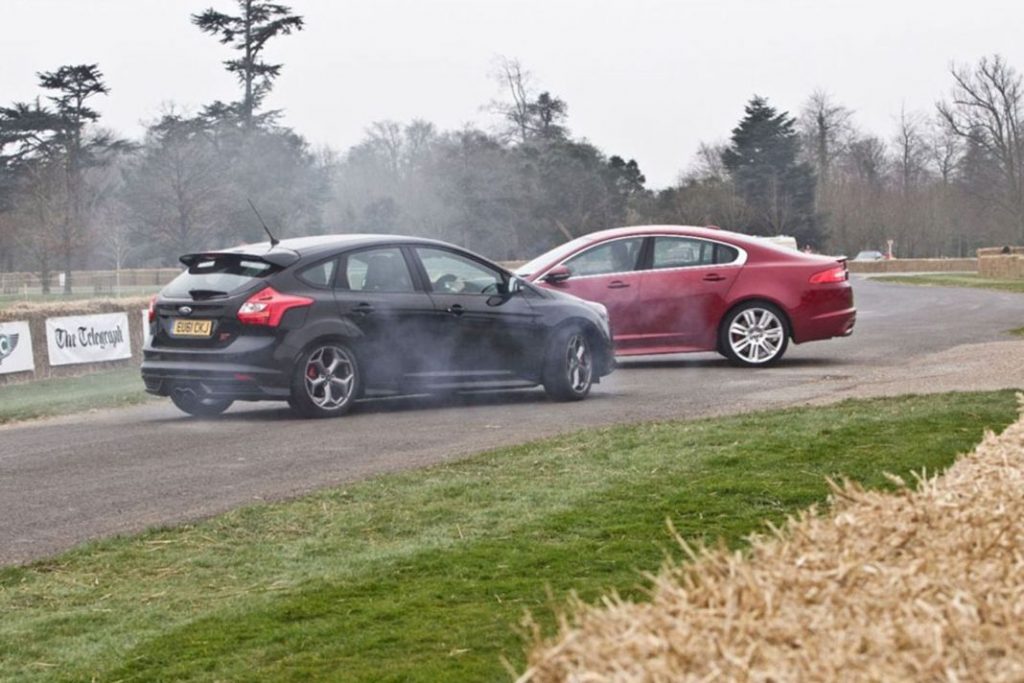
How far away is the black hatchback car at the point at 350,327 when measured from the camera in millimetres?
12375

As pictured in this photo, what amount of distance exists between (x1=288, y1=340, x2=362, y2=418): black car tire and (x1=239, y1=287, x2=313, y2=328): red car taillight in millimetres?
A: 337

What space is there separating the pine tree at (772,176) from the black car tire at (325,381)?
2454 inches

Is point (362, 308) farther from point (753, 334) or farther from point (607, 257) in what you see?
point (753, 334)

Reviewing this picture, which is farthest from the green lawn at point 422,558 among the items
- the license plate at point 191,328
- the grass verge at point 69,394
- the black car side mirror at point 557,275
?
the grass verge at point 69,394

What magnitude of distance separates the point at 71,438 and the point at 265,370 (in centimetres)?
150

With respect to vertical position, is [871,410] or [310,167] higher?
[310,167]

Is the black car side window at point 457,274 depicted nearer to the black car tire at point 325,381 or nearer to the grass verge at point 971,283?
the black car tire at point 325,381

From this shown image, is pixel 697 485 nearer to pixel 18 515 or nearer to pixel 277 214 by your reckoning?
pixel 18 515

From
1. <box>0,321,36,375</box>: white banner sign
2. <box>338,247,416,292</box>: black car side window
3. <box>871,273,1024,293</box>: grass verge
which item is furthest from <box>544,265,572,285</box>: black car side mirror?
<box>871,273,1024,293</box>: grass verge

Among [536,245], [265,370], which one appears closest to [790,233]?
[536,245]

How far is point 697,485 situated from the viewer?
8.19 meters

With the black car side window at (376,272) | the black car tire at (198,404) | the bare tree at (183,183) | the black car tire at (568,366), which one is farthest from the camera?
the bare tree at (183,183)

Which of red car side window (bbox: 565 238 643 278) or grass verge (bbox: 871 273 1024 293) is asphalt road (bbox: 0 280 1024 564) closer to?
red car side window (bbox: 565 238 643 278)

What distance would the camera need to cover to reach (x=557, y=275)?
54.2ft
